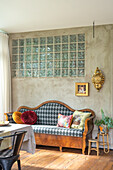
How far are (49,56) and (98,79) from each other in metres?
1.48

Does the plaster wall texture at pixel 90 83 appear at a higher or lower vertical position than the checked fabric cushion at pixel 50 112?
higher

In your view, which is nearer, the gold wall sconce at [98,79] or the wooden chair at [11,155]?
the wooden chair at [11,155]

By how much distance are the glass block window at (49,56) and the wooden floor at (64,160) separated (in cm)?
199

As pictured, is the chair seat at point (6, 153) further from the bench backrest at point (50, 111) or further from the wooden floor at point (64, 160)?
the bench backrest at point (50, 111)

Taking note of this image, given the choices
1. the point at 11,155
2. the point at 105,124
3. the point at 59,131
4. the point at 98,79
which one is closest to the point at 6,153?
the point at 11,155

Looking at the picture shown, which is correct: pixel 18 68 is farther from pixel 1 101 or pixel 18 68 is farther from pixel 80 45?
pixel 80 45

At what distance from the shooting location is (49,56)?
247 inches

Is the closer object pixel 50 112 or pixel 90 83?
pixel 90 83

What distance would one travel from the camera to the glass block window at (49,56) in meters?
6.02

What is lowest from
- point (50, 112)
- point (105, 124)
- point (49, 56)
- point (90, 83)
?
point (105, 124)

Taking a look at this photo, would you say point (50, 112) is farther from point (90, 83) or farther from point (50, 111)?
point (90, 83)

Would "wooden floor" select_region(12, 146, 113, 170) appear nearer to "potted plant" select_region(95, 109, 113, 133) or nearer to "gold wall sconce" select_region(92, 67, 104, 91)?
"potted plant" select_region(95, 109, 113, 133)

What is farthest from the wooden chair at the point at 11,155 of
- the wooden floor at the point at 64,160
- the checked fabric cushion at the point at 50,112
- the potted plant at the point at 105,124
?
the checked fabric cushion at the point at 50,112

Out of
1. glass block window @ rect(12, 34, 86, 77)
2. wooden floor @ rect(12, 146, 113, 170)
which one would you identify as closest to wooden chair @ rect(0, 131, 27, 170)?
wooden floor @ rect(12, 146, 113, 170)
